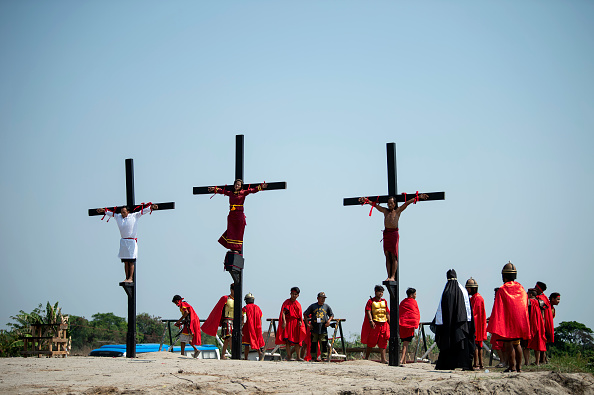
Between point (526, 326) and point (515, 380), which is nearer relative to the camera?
point (515, 380)

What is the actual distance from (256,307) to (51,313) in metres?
7.01

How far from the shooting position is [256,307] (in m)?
18.0

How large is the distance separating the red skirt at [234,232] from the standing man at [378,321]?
3280mm

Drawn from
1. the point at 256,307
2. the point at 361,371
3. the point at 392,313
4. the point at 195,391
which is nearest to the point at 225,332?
the point at 256,307

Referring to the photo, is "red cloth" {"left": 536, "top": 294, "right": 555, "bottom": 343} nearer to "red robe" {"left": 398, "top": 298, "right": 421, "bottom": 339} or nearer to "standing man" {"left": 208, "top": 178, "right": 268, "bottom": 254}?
"red robe" {"left": 398, "top": 298, "right": 421, "bottom": 339}

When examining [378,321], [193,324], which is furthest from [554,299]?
[193,324]

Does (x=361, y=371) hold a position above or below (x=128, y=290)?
below

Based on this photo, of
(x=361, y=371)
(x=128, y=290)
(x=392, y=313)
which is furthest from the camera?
(x=128, y=290)

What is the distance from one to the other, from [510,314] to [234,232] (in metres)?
6.05

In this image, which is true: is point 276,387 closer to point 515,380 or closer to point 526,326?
point 515,380

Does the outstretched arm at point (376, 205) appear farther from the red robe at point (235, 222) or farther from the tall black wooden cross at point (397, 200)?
the red robe at point (235, 222)

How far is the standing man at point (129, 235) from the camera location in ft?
53.5

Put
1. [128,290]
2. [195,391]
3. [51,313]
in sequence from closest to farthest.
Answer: [195,391] → [128,290] → [51,313]

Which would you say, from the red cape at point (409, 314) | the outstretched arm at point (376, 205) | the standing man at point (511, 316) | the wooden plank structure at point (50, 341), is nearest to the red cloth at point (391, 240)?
the outstretched arm at point (376, 205)
